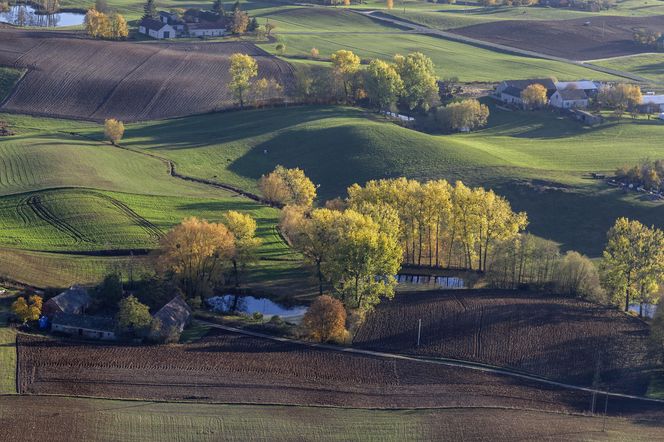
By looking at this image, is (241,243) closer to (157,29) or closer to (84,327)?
(84,327)

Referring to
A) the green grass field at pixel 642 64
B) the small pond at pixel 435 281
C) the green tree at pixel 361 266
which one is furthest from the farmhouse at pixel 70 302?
the green grass field at pixel 642 64

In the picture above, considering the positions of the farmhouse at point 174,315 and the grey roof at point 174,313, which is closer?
the farmhouse at point 174,315

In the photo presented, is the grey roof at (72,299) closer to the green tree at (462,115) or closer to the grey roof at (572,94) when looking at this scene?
the green tree at (462,115)

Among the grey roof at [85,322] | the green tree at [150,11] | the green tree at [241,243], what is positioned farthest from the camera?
the green tree at [150,11]

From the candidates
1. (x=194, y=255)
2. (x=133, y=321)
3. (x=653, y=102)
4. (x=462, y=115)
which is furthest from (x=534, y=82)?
(x=133, y=321)

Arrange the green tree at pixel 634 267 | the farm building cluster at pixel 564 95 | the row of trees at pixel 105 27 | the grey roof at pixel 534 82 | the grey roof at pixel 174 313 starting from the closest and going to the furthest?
1. the grey roof at pixel 174 313
2. the green tree at pixel 634 267
3. the farm building cluster at pixel 564 95
4. the grey roof at pixel 534 82
5. the row of trees at pixel 105 27

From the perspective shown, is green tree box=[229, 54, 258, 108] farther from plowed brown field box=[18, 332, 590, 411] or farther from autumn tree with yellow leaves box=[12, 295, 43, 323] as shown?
plowed brown field box=[18, 332, 590, 411]

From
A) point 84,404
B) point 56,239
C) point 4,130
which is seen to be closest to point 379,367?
point 84,404

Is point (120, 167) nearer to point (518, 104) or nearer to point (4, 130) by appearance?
point (4, 130)
